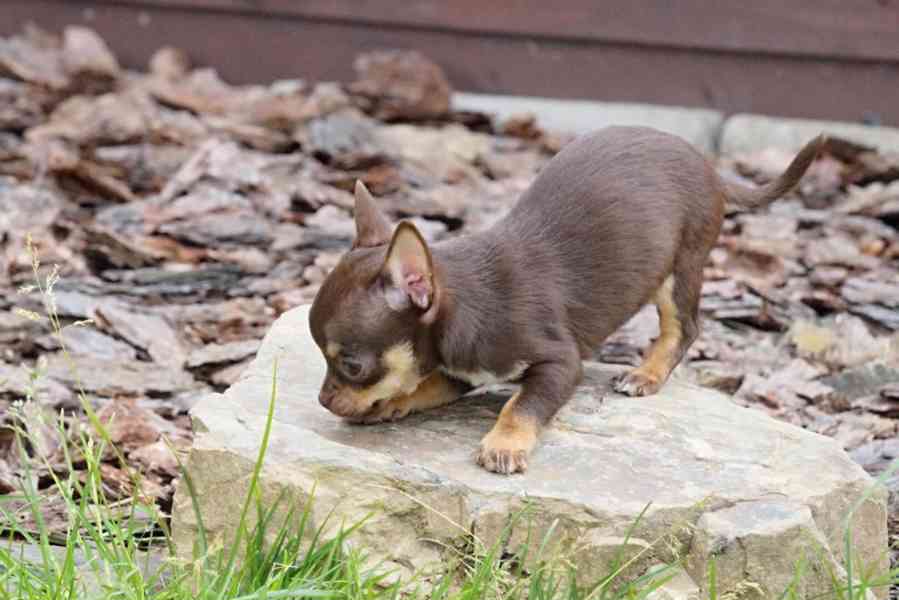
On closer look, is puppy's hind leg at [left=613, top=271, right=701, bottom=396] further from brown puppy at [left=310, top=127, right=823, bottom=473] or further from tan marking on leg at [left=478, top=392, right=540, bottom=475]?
tan marking on leg at [left=478, top=392, right=540, bottom=475]

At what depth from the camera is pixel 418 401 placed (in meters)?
4.72

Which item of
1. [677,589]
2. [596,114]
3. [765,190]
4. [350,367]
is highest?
[765,190]

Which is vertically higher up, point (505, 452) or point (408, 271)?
point (408, 271)

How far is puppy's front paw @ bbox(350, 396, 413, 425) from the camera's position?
4.54 metres

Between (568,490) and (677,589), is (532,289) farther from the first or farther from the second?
(677,589)

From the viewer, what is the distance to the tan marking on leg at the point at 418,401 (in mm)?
4578

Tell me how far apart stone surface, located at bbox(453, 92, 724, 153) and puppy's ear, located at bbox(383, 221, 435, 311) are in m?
5.49

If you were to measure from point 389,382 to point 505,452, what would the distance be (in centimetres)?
47

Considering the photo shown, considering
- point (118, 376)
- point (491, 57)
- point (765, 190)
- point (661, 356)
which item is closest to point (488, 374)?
point (661, 356)

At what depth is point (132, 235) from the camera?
7895 mm

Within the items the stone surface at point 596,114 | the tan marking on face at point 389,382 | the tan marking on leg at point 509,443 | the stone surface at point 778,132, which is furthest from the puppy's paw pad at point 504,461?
the stone surface at point 778,132

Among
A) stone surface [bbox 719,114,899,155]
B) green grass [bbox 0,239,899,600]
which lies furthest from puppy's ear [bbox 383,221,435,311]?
stone surface [bbox 719,114,899,155]

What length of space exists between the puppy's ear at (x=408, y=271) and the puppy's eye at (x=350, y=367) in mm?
201

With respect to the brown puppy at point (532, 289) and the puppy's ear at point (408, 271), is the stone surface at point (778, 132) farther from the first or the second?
the puppy's ear at point (408, 271)
